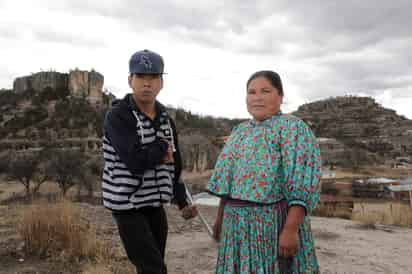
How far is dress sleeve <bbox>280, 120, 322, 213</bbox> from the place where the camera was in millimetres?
1562

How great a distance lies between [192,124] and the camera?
2424 inches

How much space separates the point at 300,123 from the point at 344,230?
5394mm

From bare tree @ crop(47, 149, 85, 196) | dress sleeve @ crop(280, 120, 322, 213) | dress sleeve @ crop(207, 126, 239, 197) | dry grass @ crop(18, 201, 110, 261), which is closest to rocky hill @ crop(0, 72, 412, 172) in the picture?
bare tree @ crop(47, 149, 85, 196)

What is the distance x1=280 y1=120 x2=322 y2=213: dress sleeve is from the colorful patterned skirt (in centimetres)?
12

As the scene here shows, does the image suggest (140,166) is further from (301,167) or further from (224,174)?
(301,167)

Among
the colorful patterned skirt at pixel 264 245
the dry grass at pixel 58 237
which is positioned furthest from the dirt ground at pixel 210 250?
the colorful patterned skirt at pixel 264 245

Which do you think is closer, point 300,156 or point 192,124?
point 300,156

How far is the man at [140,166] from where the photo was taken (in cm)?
172

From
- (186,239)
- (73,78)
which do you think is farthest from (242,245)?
(73,78)

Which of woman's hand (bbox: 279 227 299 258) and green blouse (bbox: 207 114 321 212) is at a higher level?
green blouse (bbox: 207 114 321 212)

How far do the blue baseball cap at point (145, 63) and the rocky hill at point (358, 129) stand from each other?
46376mm

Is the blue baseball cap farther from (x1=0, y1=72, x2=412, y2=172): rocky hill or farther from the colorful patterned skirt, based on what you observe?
(x1=0, y1=72, x2=412, y2=172): rocky hill

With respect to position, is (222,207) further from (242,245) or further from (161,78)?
(161,78)

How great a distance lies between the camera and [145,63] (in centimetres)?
183
